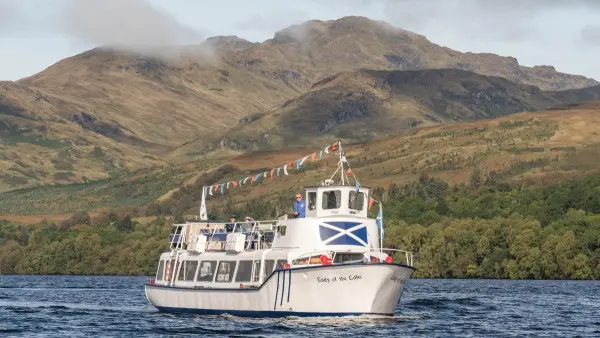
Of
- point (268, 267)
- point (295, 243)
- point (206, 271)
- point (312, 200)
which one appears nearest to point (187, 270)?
point (206, 271)

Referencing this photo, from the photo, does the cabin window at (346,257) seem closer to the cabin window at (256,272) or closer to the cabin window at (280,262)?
the cabin window at (280,262)

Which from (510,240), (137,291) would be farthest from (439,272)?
(137,291)

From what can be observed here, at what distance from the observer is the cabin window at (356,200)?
7950 cm

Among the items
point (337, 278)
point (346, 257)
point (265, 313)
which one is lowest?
point (265, 313)

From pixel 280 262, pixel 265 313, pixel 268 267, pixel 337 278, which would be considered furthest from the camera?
pixel 268 267

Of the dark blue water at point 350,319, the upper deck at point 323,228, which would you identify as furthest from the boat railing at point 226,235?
the dark blue water at point 350,319

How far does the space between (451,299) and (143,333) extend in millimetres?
→ 47616

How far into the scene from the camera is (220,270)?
84.4 m

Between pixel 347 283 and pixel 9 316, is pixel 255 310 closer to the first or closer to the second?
pixel 347 283

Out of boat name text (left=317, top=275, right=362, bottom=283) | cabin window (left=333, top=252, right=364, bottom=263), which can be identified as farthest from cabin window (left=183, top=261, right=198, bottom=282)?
boat name text (left=317, top=275, right=362, bottom=283)

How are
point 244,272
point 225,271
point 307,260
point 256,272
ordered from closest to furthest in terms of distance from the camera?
point 307,260, point 256,272, point 244,272, point 225,271

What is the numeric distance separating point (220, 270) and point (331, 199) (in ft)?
36.1

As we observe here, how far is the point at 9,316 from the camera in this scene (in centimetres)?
9469

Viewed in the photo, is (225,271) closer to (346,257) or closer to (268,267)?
(268,267)
